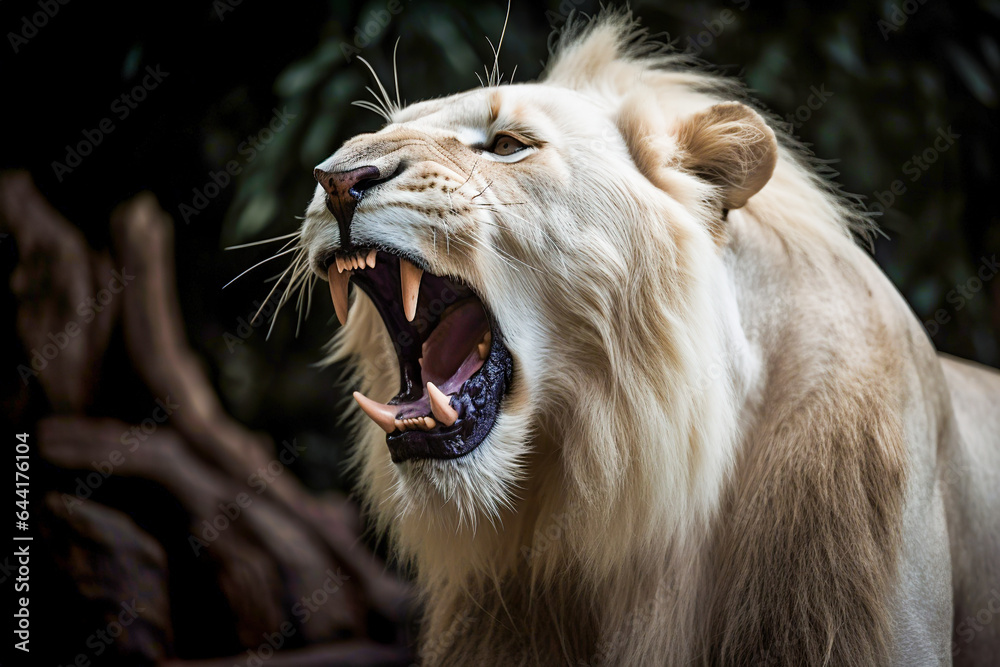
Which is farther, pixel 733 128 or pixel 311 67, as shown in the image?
pixel 311 67

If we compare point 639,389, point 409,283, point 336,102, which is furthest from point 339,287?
point 336,102

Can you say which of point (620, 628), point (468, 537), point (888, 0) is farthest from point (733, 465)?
point (888, 0)

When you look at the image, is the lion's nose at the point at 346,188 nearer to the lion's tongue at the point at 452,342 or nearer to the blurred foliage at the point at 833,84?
the lion's tongue at the point at 452,342

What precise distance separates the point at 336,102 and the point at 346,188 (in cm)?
133

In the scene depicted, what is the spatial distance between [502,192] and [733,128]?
38 cm

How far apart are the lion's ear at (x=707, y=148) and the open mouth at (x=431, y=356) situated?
34 centimetres

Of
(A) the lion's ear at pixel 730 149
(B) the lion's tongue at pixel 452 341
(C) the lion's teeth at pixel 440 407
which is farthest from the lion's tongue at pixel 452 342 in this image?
(A) the lion's ear at pixel 730 149

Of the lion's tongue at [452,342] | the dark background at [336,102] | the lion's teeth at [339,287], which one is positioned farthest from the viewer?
the dark background at [336,102]

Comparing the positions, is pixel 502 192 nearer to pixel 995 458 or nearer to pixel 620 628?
pixel 620 628

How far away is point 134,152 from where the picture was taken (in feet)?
7.63

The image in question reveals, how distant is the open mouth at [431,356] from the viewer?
1.05 meters

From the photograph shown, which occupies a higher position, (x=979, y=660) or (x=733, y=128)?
(x=733, y=128)

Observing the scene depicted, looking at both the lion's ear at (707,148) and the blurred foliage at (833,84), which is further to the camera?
the blurred foliage at (833,84)

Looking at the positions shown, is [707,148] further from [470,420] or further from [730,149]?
[470,420]
